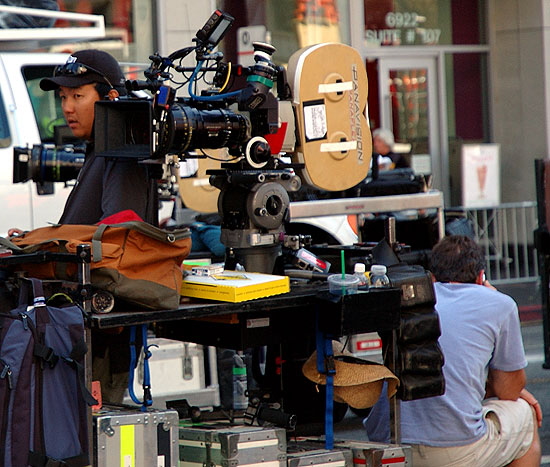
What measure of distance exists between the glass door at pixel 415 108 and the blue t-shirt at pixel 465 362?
10.5 metres

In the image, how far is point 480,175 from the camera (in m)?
15.0

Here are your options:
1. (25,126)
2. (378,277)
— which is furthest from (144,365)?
(25,126)

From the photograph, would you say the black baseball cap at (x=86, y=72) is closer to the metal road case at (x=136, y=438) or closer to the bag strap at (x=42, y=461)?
the metal road case at (x=136, y=438)

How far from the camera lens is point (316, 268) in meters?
5.45

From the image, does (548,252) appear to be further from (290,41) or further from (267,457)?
(290,41)

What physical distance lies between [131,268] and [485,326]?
1755 mm

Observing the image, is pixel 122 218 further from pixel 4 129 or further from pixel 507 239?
pixel 507 239

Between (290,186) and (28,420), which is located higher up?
(290,186)

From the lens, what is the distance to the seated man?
5336 millimetres

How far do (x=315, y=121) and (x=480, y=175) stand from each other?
9.72 m

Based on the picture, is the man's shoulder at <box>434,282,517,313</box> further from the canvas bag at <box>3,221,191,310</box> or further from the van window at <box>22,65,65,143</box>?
the van window at <box>22,65,65,143</box>

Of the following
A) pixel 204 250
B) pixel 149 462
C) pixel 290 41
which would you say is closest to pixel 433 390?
pixel 149 462

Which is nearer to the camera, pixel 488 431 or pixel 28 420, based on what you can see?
pixel 28 420

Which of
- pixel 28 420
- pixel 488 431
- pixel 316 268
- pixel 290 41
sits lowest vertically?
pixel 488 431
